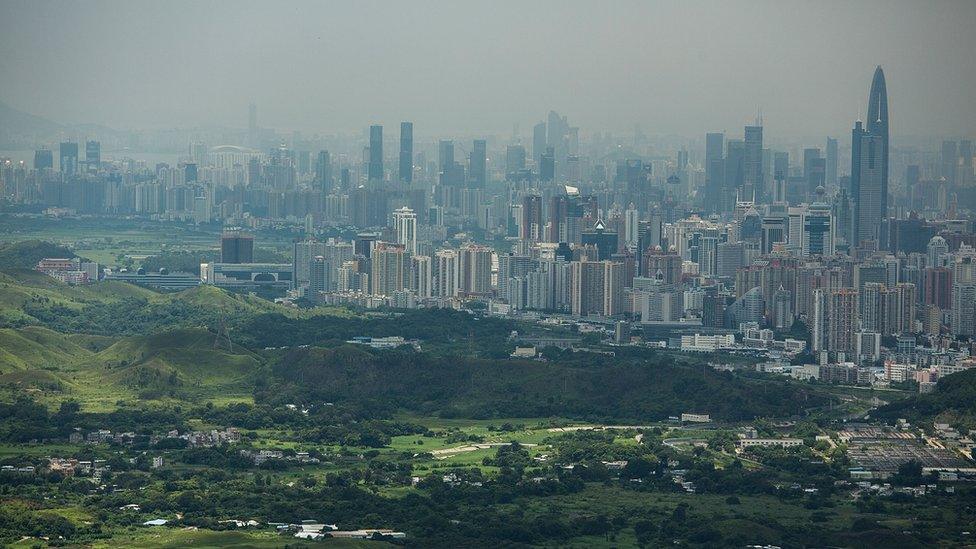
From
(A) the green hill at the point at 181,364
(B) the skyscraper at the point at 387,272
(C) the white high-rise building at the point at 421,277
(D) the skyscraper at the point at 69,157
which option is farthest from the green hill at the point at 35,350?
(D) the skyscraper at the point at 69,157

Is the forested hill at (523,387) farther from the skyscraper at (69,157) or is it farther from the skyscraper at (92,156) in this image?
the skyscraper at (92,156)

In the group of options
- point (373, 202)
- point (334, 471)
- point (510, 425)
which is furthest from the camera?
point (373, 202)

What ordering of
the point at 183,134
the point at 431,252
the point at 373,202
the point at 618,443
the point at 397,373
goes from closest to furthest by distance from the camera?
the point at 618,443, the point at 397,373, the point at 431,252, the point at 373,202, the point at 183,134

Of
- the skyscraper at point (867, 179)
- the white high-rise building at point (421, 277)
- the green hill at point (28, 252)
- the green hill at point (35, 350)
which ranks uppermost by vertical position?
the skyscraper at point (867, 179)

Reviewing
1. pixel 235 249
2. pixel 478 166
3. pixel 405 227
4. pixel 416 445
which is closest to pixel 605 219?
pixel 405 227

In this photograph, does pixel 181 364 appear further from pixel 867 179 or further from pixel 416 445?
pixel 867 179

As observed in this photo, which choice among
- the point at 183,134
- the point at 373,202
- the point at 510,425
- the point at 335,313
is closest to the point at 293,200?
the point at 373,202

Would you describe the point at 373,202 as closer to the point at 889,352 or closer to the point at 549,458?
the point at 889,352
